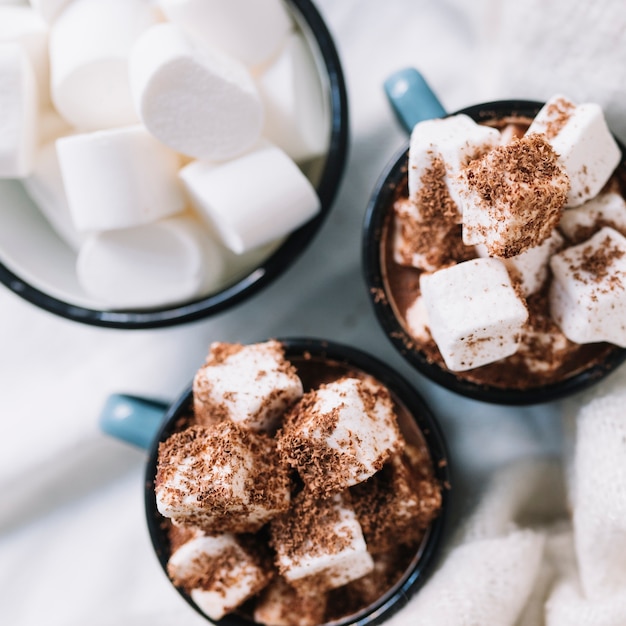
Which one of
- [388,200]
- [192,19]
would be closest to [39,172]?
[192,19]

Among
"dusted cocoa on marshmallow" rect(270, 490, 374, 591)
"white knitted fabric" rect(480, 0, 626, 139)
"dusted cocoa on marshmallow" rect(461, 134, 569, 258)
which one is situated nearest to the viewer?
"dusted cocoa on marshmallow" rect(461, 134, 569, 258)

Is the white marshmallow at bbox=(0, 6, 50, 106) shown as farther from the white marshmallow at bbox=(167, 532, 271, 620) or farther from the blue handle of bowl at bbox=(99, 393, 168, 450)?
the white marshmallow at bbox=(167, 532, 271, 620)

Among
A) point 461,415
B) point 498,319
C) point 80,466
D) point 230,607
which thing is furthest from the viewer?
point 80,466

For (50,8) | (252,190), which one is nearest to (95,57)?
(50,8)

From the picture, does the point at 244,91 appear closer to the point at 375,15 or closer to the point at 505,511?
the point at 375,15

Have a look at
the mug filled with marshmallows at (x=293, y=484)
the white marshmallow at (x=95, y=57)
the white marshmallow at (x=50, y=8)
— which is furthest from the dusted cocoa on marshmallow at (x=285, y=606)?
the white marshmallow at (x=50, y=8)

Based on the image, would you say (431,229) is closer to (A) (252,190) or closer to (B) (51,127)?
(A) (252,190)

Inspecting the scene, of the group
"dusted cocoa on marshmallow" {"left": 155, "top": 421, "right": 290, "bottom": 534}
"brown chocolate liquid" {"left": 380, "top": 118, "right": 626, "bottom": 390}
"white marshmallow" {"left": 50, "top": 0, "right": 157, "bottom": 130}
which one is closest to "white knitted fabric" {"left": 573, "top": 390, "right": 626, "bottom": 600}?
"brown chocolate liquid" {"left": 380, "top": 118, "right": 626, "bottom": 390}

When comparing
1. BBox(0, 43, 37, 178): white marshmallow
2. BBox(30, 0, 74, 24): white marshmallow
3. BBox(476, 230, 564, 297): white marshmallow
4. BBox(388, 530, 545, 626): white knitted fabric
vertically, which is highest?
BBox(30, 0, 74, 24): white marshmallow
